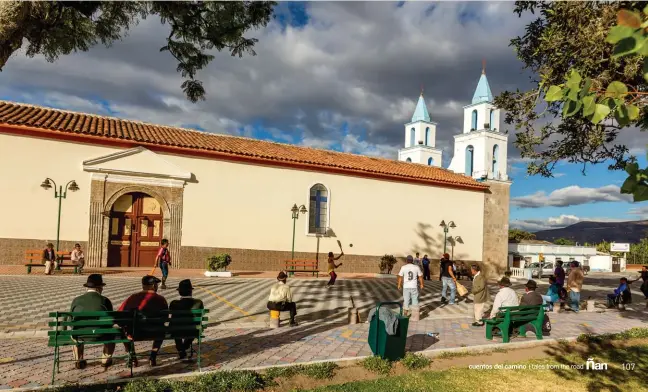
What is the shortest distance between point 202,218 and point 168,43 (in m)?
12.9

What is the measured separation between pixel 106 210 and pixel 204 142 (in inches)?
216

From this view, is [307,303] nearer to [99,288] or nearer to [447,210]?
[99,288]

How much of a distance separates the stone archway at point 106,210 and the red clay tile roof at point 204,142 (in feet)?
6.35

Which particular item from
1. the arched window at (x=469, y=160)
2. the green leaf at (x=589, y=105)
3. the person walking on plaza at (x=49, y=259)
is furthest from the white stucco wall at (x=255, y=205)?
the green leaf at (x=589, y=105)

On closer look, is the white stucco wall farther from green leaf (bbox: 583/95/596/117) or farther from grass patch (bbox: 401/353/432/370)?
green leaf (bbox: 583/95/596/117)

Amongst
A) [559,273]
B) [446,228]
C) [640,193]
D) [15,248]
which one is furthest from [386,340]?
[446,228]

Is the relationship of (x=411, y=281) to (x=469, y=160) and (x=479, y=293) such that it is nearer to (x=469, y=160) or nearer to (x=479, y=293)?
(x=479, y=293)

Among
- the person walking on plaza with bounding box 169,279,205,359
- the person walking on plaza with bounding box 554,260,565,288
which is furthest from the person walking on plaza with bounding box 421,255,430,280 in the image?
the person walking on plaza with bounding box 169,279,205,359

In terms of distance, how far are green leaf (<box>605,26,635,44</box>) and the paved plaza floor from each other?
6066mm

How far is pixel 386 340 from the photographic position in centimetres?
686

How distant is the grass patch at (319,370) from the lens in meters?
6.07

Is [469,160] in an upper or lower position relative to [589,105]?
upper

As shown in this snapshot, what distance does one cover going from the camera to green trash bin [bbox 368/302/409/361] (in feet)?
22.5

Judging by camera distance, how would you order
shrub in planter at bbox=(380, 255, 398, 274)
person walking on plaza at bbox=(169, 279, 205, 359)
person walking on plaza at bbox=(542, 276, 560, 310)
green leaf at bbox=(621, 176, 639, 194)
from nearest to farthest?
green leaf at bbox=(621, 176, 639, 194) → person walking on plaza at bbox=(169, 279, 205, 359) → person walking on plaza at bbox=(542, 276, 560, 310) → shrub in planter at bbox=(380, 255, 398, 274)
